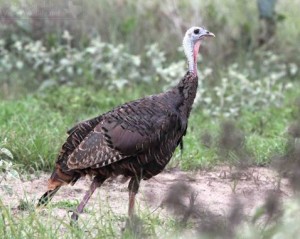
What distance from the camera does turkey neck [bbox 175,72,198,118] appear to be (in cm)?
529

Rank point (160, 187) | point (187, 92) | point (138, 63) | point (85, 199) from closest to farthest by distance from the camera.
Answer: point (85, 199) < point (187, 92) < point (160, 187) < point (138, 63)

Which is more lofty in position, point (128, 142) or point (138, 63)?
point (138, 63)

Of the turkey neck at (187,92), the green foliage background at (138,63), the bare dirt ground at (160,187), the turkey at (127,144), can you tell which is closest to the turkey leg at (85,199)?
the turkey at (127,144)

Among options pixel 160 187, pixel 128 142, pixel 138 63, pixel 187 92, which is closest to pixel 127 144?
pixel 128 142

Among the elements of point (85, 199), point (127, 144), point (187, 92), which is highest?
point (187, 92)

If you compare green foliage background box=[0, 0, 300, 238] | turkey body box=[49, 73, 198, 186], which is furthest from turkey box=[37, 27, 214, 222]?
green foliage background box=[0, 0, 300, 238]

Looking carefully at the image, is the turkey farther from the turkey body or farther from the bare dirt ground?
the bare dirt ground

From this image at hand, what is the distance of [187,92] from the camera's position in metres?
5.35

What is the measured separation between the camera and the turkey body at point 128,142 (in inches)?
199

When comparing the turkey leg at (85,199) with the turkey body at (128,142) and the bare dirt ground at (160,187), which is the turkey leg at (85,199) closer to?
the turkey body at (128,142)

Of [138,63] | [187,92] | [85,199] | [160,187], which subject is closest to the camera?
[85,199]

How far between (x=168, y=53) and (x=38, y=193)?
4379 millimetres

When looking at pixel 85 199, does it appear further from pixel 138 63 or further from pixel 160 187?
pixel 138 63

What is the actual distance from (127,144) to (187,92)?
0.56m
